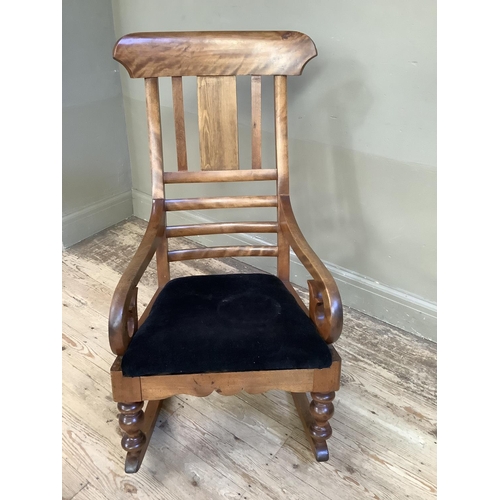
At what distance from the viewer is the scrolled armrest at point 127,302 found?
1.01 meters

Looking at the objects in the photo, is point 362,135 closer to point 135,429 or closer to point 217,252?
point 217,252

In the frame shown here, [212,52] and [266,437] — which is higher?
[212,52]

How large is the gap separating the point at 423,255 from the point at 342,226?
315mm

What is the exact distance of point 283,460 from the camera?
4.15 ft

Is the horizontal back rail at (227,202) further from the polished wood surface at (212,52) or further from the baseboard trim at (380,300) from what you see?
the baseboard trim at (380,300)

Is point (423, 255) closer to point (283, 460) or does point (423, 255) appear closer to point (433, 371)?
point (433, 371)

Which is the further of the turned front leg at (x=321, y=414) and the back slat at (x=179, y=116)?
the back slat at (x=179, y=116)

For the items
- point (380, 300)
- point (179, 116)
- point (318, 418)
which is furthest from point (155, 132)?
point (380, 300)

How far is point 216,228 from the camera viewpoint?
1.35 metres

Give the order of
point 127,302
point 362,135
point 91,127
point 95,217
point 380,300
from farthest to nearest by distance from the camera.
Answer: point 95,217
point 91,127
point 380,300
point 362,135
point 127,302

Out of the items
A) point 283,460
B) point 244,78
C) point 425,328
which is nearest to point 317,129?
point 244,78

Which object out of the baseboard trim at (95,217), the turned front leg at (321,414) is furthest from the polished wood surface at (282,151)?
the baseboard trim at (95,217)

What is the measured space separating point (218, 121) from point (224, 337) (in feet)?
2.01

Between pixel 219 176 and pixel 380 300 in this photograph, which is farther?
pixel 380 300
